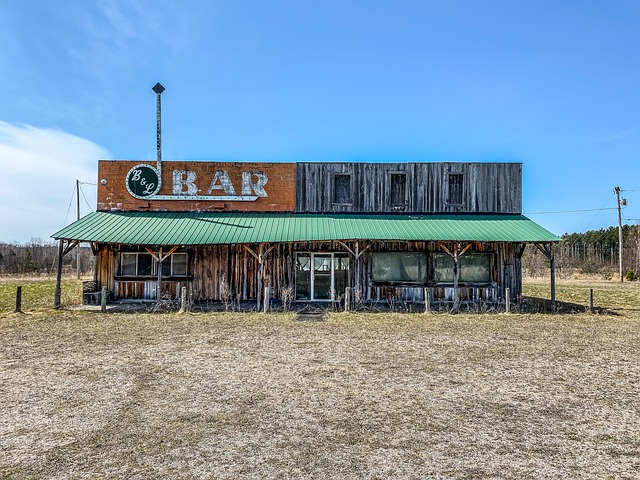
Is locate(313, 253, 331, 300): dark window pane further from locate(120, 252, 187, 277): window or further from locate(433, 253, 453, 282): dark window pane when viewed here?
locate(120, 252, 187, 277): window

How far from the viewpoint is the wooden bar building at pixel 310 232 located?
16.4 m

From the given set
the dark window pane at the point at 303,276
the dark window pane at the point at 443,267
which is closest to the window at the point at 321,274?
the dark window pane at the point at 303,276

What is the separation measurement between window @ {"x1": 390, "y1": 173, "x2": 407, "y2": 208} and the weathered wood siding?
5.3 inches

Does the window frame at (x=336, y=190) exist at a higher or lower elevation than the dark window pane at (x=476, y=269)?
higher

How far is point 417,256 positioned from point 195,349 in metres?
10.7

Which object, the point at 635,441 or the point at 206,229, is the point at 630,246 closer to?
the point at 206,229

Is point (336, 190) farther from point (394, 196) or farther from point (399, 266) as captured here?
point (399, 266)

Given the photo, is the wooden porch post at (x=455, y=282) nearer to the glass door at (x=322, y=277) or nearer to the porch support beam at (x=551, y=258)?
the porch support beam at (x=551, y=258)

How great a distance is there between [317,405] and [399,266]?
40.5 ft

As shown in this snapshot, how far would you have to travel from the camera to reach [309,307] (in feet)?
53.3

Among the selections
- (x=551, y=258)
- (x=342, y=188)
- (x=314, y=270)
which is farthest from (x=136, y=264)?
(x=551, y=258)

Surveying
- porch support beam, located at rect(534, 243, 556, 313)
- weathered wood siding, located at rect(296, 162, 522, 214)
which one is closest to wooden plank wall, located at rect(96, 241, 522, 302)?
porch support beam, located at rect(534, 243, 556, 313)

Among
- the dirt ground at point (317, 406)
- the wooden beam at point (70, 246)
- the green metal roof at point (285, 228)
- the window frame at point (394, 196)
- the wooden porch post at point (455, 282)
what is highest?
the window frame at point (394, 196)

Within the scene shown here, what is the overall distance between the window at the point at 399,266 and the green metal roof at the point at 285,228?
4.02 ft
